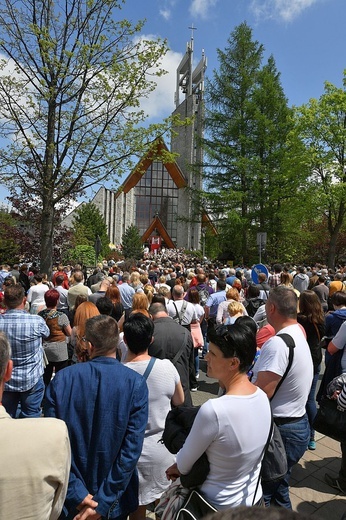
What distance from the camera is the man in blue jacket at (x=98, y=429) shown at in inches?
84.1

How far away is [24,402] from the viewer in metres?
4.01

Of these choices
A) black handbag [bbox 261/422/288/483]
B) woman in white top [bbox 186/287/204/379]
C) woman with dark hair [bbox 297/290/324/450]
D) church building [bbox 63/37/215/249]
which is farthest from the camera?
church building [bbox 63/37/215/249]

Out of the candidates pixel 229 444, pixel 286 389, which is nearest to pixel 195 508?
pixel 229 444

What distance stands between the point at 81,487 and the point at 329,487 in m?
2.83

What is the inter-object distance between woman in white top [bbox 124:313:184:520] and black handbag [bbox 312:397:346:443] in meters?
1.33

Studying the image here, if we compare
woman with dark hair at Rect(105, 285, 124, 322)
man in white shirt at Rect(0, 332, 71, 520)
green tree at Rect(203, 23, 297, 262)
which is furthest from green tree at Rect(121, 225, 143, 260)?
man in white shirt at Rect(0, 332, 71, 520)

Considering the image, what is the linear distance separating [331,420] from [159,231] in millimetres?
59237

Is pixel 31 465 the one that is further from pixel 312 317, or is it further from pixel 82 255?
pixel 82 255

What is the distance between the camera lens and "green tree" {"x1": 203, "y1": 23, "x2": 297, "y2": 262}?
2567 centimetres

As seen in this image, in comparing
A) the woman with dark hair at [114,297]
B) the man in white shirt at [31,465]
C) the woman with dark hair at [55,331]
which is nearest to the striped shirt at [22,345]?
the woman with dark hair at [55,331]

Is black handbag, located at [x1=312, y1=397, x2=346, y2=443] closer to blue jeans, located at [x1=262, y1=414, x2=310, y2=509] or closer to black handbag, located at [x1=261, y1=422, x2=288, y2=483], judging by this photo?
blue jeans, located at [x1=262, y1=414, x2=310, y2=509]

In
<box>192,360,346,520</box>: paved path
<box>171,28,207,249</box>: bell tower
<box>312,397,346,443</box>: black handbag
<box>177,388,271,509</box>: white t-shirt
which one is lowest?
<box>192,360,346,520</box>: paved path

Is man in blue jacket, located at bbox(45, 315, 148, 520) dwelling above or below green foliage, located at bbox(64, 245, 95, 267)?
below

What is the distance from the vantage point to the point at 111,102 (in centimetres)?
1140
